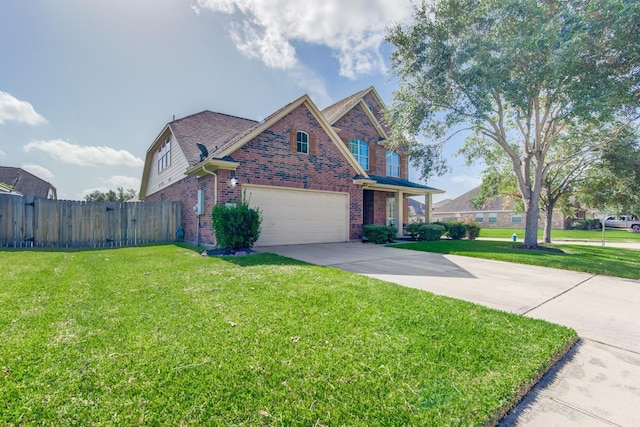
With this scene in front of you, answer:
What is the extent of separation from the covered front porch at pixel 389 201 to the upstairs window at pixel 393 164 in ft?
5.34

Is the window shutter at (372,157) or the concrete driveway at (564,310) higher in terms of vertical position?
the window shutter at (372,157)

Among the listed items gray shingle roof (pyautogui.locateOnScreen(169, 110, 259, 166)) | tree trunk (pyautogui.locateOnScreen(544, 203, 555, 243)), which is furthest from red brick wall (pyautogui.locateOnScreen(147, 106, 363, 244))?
tree trunk (pyautogui.locateOnScreen(544, 203, 555, 243))

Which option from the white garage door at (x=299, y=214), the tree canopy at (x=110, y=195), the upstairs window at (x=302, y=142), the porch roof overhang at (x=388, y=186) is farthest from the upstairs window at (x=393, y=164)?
the tree canopy at (x=110, y=195)

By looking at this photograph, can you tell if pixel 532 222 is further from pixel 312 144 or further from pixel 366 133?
pixel 312 144

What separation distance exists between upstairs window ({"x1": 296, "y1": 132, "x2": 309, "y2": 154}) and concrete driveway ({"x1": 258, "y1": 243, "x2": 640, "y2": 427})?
4.59m

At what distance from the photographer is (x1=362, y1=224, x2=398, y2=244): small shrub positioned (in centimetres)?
1283

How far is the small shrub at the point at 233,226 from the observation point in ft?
28.5

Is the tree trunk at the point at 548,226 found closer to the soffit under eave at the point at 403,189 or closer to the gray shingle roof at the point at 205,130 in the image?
the soffit under eave at the point at 403,189

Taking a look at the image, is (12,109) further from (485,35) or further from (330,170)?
(485,35)

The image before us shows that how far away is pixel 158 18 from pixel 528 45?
39.3ft

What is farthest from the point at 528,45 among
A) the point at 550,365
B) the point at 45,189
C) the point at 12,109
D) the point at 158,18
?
the point at 45,189

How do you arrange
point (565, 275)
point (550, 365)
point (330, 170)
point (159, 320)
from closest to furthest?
1. point (550, 365)
2. point (159, 320)
3. point (565, 275)
4. point (330, 170)

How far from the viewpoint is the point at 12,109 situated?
13.5 metres

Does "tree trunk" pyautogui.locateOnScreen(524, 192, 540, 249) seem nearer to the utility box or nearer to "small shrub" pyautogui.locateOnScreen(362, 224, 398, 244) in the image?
"small shrub" pyautogui.locateOnScreen(362, 224, 398, 244)
